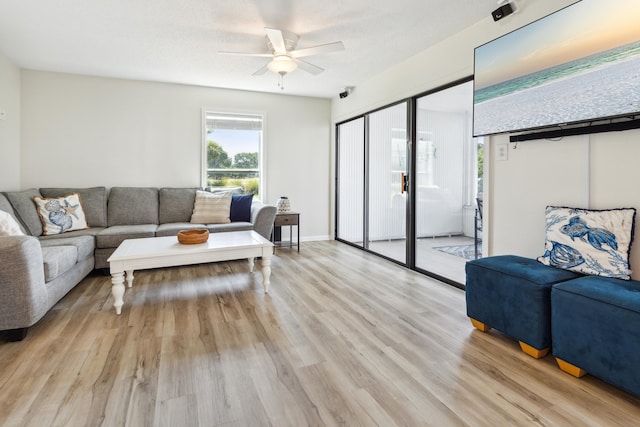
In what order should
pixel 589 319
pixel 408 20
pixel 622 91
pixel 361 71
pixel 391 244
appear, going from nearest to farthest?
1. pixel 589 319
2. pixel 622 91
3. pixel 408 20
4. pixel 361 71
5. pixel 391 244

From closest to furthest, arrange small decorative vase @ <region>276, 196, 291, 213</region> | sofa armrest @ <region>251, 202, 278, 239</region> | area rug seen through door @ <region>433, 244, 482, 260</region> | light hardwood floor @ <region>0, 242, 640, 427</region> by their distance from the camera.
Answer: light hardwood floor @ <region>0, 242, 640, 427</region>
area rug seen through door @ <region>433, 244, 482, 260</region>
sofa armrest @ <region>251, 202, 278, 239</region>
small decorative vase @ <region>276, 196, 291, 213</region>

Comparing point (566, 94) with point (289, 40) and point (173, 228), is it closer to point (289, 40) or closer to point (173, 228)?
point (289, 40)

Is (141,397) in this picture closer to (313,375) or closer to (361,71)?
(313,375)

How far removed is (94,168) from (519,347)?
5.25m

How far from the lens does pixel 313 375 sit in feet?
6.05

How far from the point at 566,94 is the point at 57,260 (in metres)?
3.89

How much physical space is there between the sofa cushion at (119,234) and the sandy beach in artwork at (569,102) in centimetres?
366

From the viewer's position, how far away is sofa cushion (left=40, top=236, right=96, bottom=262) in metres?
3.16

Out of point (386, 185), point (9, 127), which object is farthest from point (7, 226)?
point (386, 185)

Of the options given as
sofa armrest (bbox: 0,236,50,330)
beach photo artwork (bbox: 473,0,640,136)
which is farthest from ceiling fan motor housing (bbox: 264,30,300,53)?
sofa armrest (bbox: 0,236,50,330)

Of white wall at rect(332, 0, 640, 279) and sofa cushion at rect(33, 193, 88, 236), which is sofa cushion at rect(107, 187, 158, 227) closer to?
sofa cushion at rect(33, 193, 88, 236)

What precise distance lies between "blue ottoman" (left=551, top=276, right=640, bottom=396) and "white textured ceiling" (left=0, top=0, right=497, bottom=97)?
7.49 ft

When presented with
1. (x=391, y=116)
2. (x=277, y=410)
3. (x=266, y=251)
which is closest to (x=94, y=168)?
(x=266, y=251)

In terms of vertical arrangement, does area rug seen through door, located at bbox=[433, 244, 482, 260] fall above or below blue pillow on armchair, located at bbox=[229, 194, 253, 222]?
below
